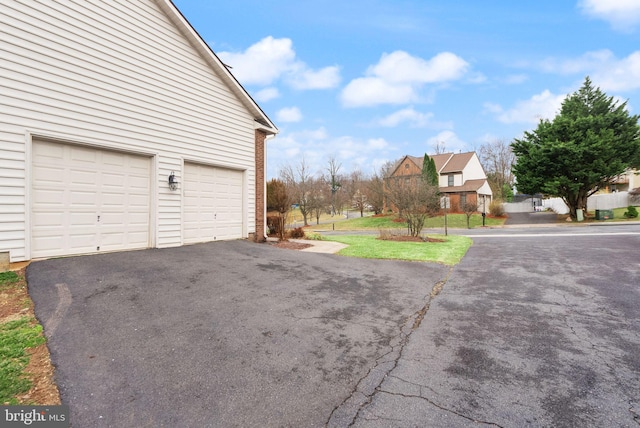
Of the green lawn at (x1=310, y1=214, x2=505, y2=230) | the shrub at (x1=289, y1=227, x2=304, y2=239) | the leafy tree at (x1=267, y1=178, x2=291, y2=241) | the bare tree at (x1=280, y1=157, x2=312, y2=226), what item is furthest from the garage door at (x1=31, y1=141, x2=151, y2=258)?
the bare tree at (x1=280, y1=157, x2=312, y2=226)

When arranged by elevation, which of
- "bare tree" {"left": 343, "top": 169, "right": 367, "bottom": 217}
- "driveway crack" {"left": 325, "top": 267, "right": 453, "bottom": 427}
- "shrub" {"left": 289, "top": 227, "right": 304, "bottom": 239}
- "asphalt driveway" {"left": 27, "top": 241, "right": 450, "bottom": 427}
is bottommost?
"driveway crack" {"left": 325, "top": 267, "right": 453, "bottom": 427}

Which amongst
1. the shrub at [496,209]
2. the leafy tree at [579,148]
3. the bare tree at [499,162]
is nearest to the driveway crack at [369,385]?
the leafy tree at [579,148]

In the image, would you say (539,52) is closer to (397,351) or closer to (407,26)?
(407,26)

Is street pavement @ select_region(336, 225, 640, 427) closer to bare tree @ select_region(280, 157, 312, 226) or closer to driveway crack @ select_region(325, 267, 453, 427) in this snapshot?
driveway crack @ select_region(325, 267, 453, 427)

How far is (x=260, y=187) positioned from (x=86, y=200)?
5245 millimetres

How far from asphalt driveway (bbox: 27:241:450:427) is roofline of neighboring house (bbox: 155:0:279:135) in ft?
20.5

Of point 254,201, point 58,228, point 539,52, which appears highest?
point 539,52

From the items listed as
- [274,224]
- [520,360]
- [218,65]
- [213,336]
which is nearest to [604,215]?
[274,224]

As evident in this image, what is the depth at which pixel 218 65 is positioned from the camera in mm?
9500

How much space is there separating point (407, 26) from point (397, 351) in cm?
1177

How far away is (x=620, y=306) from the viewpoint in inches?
185

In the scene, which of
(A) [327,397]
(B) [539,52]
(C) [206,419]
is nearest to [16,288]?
(C) [206,419]

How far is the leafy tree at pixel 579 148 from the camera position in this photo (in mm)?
24094

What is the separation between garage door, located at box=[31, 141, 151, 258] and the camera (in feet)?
20.4
